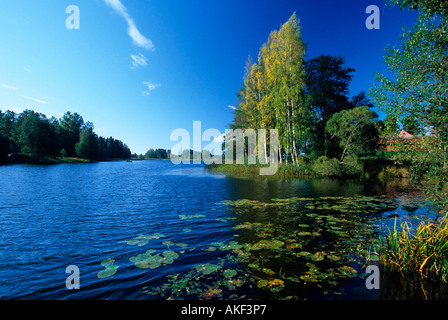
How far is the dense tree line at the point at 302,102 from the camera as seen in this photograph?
87.4ft

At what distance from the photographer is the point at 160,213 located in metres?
11.4

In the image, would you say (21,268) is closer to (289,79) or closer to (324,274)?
(324,274)

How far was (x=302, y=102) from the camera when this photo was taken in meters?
28.7

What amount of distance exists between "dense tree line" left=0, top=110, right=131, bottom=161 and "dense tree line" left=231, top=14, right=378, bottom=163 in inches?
3154

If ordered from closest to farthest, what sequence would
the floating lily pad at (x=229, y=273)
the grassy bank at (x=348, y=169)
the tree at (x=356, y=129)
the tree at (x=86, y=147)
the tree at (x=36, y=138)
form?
the floating lily pad at (x=229, y=273)
the tree at (x=356, y=129)
the grassy bank at (x=348, y=169)
the tree at (x=36, y=138)
the tree at (x=86, y=147)

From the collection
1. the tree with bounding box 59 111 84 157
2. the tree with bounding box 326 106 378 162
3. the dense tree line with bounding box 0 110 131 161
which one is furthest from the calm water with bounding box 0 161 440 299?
the tree with bounding box 59 111 84 157

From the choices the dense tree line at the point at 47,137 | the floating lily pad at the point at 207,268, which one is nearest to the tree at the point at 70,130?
the dense tree line at the point at 47,137

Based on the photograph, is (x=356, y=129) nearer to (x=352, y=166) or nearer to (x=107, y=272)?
(x=352, y=166)

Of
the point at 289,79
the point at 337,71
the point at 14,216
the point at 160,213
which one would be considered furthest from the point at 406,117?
the point at 337,71

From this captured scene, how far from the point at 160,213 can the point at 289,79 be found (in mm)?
26876

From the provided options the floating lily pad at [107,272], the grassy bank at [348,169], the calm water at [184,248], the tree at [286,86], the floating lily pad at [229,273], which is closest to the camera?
the calm water at [184,248]

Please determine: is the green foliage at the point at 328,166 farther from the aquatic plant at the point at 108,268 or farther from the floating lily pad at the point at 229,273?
the aquatic plant at the point at 108,268

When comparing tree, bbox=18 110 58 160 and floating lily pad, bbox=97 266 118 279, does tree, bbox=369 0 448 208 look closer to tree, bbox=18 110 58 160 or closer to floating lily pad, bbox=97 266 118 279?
floating lily pad, bbox=97 266 118 279

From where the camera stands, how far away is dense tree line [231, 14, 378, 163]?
2664cm
